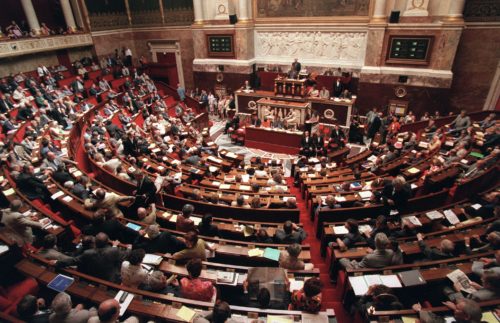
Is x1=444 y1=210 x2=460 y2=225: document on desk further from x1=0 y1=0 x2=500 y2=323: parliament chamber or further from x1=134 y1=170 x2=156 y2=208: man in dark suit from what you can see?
x1=134 y1=170 x2=156 y2=208: man in dark suit

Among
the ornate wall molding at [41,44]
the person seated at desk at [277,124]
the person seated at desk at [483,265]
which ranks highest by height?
the ornate wall molding at [41,44]

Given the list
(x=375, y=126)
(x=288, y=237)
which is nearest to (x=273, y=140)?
(x=375, y=126)

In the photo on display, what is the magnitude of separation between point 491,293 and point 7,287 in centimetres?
647

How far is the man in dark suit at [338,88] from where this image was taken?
15.0 meters

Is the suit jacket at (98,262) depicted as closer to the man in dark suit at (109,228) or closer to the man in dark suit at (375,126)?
the man in dark suit at (109,228)

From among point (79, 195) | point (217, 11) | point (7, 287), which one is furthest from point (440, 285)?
point (217, 11)

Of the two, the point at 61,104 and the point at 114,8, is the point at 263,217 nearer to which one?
the point at 61,104

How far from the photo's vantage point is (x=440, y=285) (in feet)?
13.8

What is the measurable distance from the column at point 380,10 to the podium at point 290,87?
4283 mm

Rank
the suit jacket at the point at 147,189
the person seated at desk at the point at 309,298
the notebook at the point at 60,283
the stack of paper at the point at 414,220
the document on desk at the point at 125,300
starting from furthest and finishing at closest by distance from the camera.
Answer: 1. the suit jacket at the point at 147,189
2. the stack of paper at the point at 414,220
3. the notebook at the point at 60,283
4. the document on desk at the point at 125,300
5. the person seated at desk at the point at 309,298

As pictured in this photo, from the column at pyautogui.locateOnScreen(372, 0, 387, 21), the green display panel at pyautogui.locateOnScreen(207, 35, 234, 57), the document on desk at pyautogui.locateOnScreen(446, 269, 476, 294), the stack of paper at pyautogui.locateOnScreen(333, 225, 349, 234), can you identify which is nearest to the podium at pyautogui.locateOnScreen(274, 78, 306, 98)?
the green display panel at pyautogui.locateOnScreen(207, 35, 234, 57)

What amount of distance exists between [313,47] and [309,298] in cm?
1490

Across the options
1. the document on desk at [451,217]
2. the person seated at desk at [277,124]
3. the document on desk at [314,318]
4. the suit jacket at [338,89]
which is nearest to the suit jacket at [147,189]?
the document on desk at [314,318]

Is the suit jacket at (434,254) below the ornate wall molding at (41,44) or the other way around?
below
